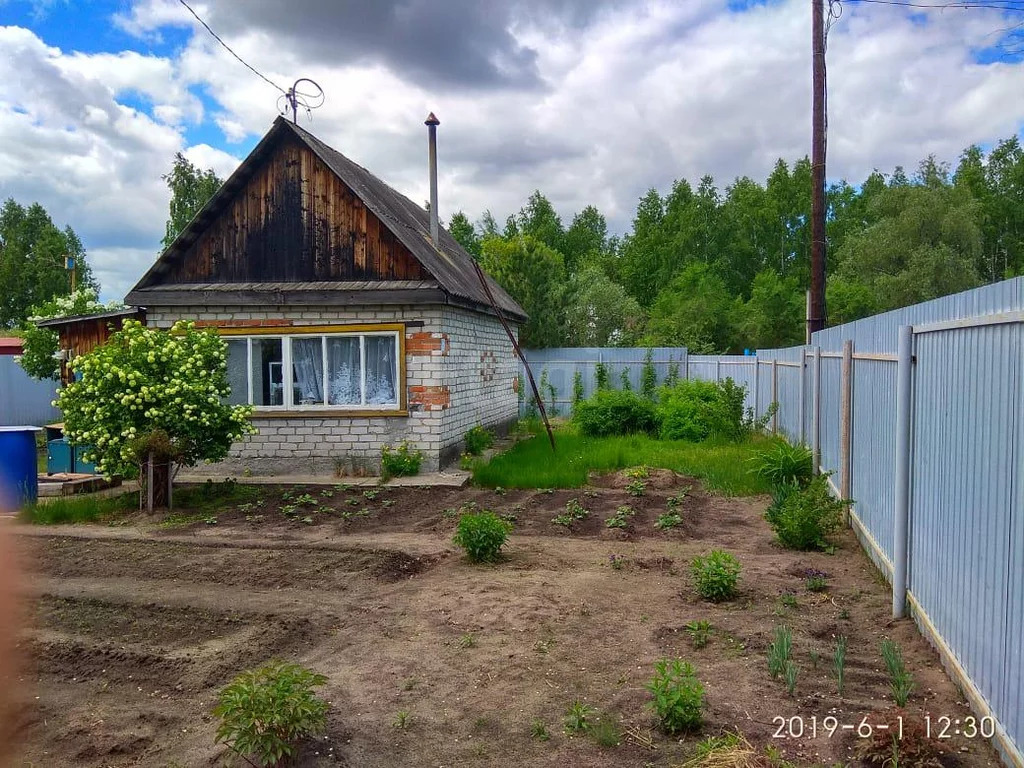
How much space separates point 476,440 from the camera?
46.4 feet

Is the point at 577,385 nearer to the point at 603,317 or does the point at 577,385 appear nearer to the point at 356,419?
the point at 356,419

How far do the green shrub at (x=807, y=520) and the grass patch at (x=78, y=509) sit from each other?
825 centimetres

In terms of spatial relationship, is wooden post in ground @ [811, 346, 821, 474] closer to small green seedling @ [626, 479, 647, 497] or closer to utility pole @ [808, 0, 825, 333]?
small green seedling @ [626, 479, 647, 497]

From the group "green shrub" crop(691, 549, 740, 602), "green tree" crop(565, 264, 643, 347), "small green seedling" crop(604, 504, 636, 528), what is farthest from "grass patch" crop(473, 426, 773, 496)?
"green tree" crop(565, 264, 643, 347)

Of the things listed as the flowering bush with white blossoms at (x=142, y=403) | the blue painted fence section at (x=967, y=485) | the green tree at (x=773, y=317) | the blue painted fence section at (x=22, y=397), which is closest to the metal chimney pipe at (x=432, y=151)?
the flowering bush with white blossoms at (x=142, y=403)

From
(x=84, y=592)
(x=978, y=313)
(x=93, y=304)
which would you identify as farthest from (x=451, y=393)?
(x=93, y=304)

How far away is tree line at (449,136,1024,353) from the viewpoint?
33.7 meters

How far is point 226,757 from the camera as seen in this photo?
365 centimetres

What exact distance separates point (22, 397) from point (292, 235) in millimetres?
16219

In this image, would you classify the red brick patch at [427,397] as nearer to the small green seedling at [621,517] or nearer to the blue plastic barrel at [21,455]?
the small green seedling at [621,517]

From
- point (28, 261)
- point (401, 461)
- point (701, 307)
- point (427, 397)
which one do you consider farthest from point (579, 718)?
point (28, 261)

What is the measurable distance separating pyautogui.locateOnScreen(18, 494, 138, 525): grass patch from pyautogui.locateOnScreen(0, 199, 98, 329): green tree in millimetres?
42830

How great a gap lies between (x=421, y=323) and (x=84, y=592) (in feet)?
21.8

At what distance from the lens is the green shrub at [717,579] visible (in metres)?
5.84
